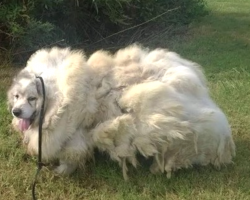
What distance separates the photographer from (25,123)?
393 centimetres

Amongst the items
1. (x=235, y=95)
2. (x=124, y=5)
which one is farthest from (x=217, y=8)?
(x=235, y=95)

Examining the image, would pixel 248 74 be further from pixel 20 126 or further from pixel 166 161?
pixel 20 126

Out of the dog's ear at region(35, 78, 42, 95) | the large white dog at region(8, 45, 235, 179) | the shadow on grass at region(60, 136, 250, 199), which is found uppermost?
the dog's ear at region(35, 78, 42, 95)

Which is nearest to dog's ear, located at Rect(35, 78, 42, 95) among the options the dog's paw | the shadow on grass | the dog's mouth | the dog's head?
the dog's head

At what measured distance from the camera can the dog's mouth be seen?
3872mm

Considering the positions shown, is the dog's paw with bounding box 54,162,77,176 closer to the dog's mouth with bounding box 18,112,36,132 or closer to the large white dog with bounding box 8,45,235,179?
the large white dog with bounding box 8,45,235,179

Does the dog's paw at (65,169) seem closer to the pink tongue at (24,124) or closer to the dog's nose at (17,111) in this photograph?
the pink tongue at (24,124)

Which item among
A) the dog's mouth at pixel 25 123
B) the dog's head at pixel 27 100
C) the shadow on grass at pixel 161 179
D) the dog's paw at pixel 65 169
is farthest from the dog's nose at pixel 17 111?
the shadow on grass at pixel 161 179

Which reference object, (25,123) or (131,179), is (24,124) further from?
(131,179)

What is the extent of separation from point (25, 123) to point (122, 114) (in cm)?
77

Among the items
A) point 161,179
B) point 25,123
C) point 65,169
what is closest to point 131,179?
point 161,179

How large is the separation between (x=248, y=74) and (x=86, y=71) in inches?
120

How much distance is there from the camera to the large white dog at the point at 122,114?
3732 millimetres

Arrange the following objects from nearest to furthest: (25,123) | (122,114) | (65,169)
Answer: (122,114), (25,123), (65,169)
